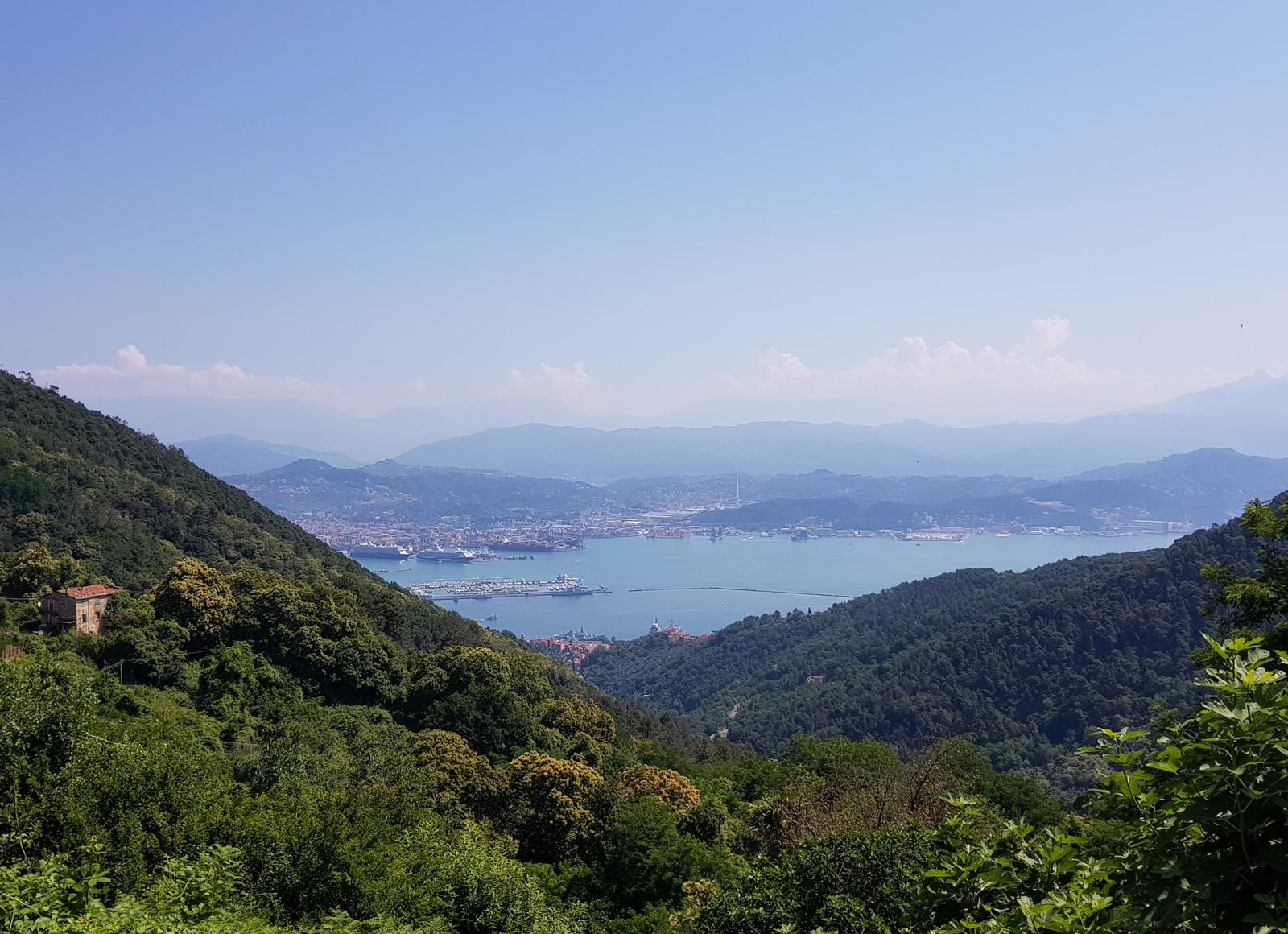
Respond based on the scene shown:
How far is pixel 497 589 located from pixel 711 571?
3054 cm

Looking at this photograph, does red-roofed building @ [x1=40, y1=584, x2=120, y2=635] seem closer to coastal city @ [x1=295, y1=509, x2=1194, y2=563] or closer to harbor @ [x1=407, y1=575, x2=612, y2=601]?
harbor @ [x1=407, y1=575, x2=612, y2=601]

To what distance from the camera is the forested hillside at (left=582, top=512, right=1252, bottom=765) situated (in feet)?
102

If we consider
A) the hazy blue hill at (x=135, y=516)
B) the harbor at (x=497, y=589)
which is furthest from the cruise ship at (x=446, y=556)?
the hazy blue hill at (x=135, y=516)

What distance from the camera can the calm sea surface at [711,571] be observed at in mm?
81125

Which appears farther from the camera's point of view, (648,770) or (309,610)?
(309,610)

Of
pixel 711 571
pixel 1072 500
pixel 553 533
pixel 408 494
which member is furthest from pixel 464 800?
pixel 408 494

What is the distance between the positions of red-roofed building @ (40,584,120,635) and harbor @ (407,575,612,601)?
65.2 metres

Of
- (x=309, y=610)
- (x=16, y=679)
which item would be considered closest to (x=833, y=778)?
(x=16, y=679)

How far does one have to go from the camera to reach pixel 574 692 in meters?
26.9

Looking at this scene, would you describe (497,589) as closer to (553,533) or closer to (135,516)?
(553,533)

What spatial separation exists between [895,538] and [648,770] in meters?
120

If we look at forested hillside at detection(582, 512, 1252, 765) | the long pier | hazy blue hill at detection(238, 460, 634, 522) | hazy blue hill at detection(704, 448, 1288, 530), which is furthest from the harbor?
hazy blue hill at detection(704, 448, 1288, 530)

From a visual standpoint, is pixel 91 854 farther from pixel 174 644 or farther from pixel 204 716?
pixel 174 644

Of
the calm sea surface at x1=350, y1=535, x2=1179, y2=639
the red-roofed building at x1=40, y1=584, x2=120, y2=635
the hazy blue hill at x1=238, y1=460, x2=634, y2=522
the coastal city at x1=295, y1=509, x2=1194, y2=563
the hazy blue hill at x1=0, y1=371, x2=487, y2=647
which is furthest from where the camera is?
the hazy blue hill at x1=238, y1=460, x2=634, y2=522
